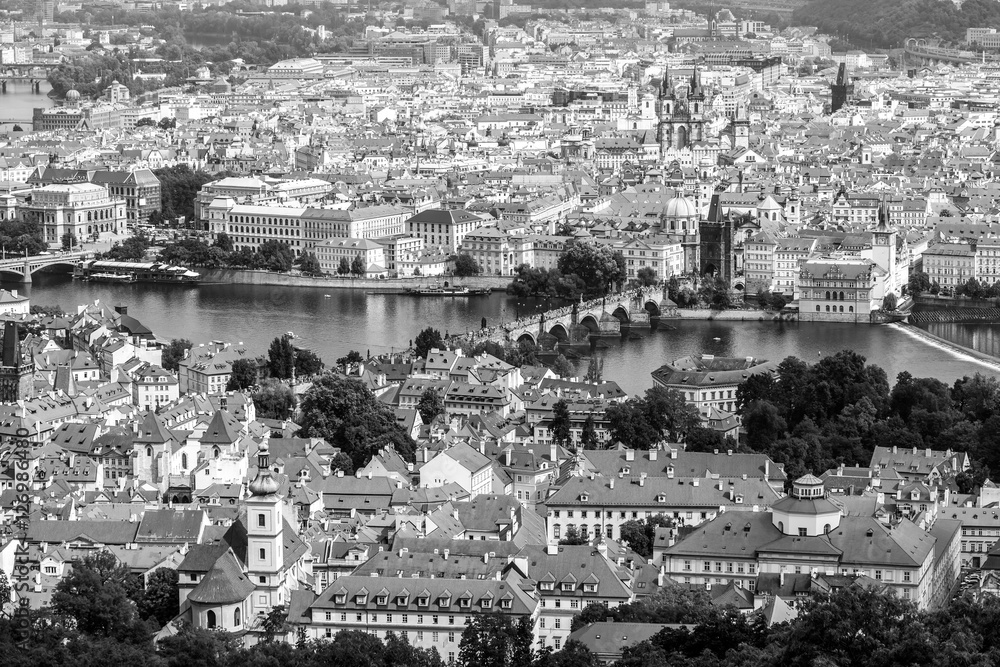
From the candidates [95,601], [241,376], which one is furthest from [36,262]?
[95,601]

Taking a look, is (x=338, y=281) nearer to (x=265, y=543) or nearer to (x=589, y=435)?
(x=589, y=435)

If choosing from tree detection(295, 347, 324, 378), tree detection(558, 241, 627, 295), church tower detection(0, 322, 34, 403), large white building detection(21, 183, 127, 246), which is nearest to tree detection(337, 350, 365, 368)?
tree detection(295, 347, 324, 378)

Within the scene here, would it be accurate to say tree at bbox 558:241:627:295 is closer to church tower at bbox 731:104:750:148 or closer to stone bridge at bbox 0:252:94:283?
stone bridge at bbox 0:252:94:283

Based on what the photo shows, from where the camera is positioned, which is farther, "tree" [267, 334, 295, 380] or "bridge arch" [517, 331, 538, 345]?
"bridge arch" [517, 331, 538, 345]

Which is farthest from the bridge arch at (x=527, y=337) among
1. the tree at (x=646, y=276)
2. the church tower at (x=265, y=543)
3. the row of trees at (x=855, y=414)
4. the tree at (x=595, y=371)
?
the church tower at (x=265, y=543)

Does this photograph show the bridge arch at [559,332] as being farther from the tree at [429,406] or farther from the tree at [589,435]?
the tree at [589,435]
